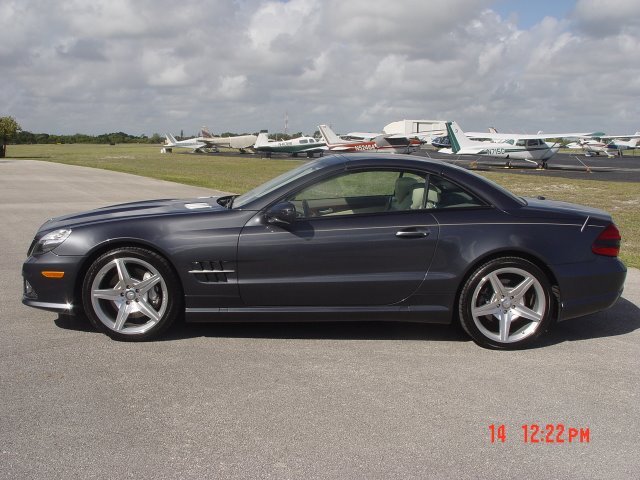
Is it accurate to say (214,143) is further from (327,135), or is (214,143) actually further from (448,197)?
(448,197)

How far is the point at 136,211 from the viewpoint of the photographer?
16.8 ft

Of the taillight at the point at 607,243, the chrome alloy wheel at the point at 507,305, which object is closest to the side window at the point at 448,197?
the chrome alloy wheel at the point at 507,305

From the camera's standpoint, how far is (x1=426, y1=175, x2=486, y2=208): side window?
4.87 meters

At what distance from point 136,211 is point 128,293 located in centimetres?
77

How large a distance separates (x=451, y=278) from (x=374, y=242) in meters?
0.65

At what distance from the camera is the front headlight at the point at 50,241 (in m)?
4.73

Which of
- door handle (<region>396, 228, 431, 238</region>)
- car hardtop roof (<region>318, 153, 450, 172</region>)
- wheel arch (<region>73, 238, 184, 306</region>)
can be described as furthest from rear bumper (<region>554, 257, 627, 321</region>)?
wheel arch (<region>73, 238, 184, 306</region>)

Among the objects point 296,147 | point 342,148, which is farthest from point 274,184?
point 296,147

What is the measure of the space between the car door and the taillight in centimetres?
132

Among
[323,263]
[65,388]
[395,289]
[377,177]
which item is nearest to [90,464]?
[65,388]

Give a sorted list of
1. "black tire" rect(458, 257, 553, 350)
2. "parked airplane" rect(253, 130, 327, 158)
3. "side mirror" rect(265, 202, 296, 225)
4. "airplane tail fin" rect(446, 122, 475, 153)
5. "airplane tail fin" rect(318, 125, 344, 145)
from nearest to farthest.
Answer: "side mirror" rect(265, 202, 296, 225), "black tire" rect(458, 257, 553, 350), "airplane tail fin" rect(446, 122, 475, 153), "airplane tail fin" rect(318, 125, 344, 145), "parked airplane" rect(253, 130, 327, 158)

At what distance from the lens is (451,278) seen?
15.4 ft

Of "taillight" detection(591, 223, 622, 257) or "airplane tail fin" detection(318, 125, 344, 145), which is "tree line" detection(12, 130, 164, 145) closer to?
"airplane tail fin" detection(318, 125, 344, 145)

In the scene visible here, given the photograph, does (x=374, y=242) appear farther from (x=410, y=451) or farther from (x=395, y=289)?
(x=410, y=451)
